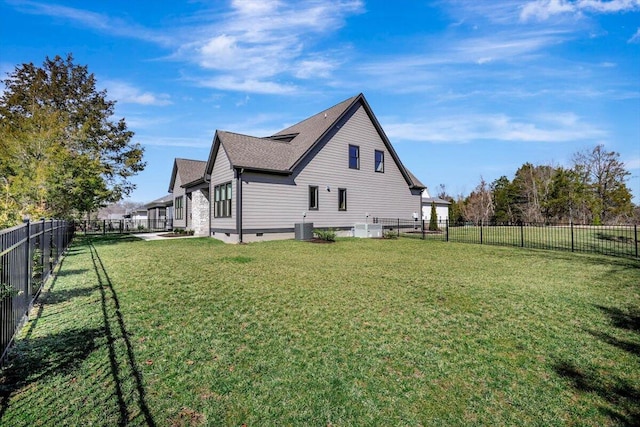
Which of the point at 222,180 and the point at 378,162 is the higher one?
the point at 378,162

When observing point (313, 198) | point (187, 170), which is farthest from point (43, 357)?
point (187, 170)

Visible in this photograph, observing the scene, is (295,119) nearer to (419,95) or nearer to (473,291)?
(419,95)

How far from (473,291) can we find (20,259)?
8.11 metres

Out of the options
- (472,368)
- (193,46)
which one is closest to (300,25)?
(193,46)

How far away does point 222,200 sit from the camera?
17.1 meters

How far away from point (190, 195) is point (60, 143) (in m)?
9.05

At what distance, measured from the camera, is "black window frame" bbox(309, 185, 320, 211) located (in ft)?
58.2

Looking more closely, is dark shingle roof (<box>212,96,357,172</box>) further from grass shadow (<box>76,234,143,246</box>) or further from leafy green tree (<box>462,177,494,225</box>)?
leafy green tree (<box>462,177,494,225</box>)

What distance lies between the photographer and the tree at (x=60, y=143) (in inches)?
442

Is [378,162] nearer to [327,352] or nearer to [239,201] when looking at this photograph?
[239,201]

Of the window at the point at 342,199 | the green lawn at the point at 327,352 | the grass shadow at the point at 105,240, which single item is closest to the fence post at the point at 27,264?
the green lawn at the point at 327,352

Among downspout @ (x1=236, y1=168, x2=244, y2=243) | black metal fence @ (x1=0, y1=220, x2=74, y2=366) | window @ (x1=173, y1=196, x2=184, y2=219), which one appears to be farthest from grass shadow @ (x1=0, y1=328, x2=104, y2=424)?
window @ (x1=173, y1=196, x2=184, y2=219)

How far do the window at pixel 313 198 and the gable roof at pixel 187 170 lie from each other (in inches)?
468

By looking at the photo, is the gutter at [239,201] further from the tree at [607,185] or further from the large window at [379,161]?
the tree at [607,185]
